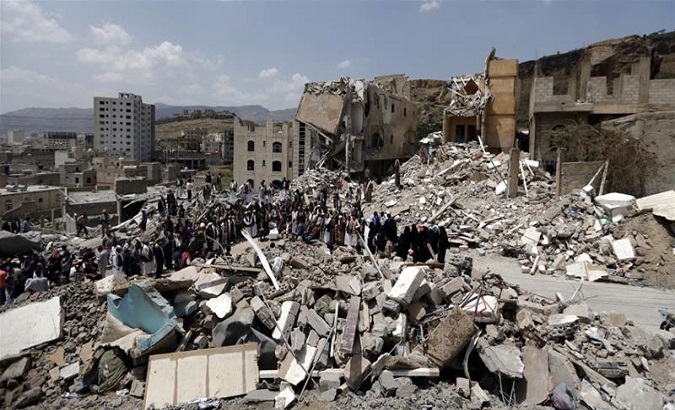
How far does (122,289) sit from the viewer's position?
8.91m

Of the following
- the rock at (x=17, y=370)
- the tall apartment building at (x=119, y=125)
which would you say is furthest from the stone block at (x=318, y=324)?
the tall apartment building at (x=119, y=125)

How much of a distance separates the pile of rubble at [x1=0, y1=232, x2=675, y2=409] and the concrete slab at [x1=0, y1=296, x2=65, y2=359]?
3 centimetres

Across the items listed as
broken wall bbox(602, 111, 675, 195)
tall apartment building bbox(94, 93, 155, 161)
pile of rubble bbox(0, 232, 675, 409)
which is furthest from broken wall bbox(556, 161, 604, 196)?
tall apartment building bbox(94, 93, 155, 161)

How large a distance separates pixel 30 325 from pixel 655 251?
16.1 meters

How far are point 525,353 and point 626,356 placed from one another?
6.00 feet

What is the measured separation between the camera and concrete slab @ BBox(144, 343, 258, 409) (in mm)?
7156

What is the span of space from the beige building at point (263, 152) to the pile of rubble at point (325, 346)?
118 ft

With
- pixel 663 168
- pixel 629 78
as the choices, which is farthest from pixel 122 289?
pixel 629 78

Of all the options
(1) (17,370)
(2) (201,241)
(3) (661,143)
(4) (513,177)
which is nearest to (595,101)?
(3) (661,143)

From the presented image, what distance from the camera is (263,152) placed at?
4581 cm

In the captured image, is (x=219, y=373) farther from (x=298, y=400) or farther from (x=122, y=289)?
(x=122, y=289)

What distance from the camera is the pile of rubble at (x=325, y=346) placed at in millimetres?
7164

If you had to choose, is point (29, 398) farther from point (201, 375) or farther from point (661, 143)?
point (661, 143)

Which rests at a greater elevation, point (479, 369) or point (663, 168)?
point (663, 168)
